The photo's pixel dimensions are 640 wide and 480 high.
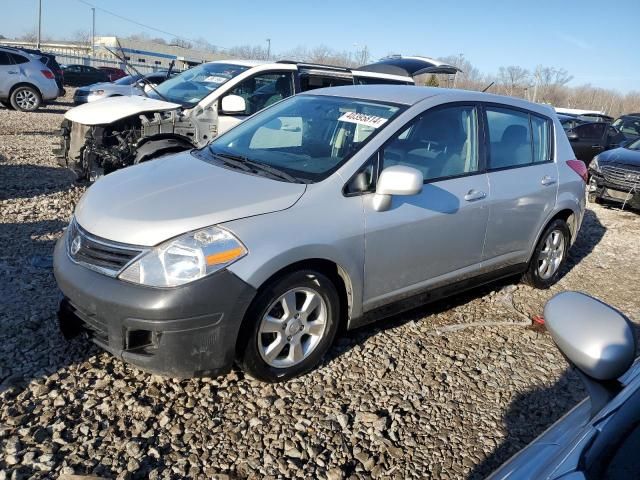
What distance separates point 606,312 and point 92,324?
8.02 feet

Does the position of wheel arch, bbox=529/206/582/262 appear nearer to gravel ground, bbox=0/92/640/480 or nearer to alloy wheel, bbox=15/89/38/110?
gravel ground, bbox=0/92/640/480

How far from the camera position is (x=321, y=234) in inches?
118

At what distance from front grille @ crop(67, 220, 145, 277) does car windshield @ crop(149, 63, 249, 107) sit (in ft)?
12.6

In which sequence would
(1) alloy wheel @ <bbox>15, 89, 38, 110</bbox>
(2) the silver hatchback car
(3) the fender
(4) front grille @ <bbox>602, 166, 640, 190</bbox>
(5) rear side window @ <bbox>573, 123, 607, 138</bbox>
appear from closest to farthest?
(2) the silver hatchback car, (3) the fender, (4) front grille @ <bbox>602, 166, 640, 190</bbox>, (5) rear side window @ <bbox>573, 123, 607, 138</bbox>, (1) alloy wheel @ <bbox>15, 89, 38, 110</bbox>

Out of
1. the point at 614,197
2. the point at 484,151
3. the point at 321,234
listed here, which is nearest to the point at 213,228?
the point at 321,234

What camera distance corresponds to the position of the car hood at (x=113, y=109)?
19.6ft

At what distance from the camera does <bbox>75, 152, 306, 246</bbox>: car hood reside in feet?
9.03

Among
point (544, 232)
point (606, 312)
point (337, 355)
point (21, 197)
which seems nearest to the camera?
point (606, 312)

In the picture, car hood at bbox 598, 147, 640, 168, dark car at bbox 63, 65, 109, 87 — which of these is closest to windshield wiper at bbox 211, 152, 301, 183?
car hood at bbox 598, 147, 640, 168

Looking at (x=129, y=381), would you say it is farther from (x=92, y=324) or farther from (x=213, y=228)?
(x=213, y=228)

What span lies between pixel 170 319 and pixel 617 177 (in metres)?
8.51

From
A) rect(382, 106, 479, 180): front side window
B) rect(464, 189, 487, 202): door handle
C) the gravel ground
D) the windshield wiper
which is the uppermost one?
rect(382, 106, 479, 180): front side window

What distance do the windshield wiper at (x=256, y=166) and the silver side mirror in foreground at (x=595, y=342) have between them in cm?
184

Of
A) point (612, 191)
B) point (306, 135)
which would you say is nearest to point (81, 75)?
point (612, 191)
